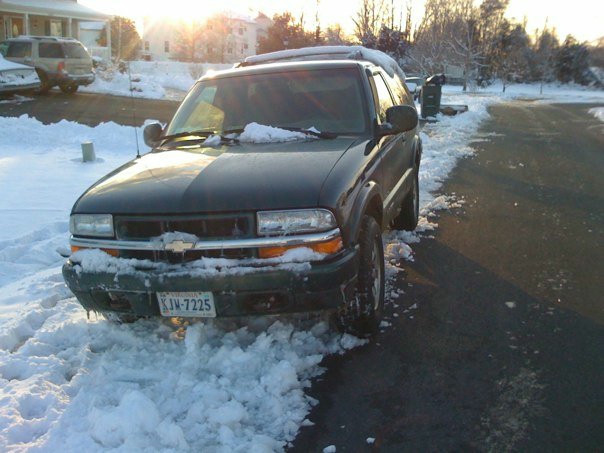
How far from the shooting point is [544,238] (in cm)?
626

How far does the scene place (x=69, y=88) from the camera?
2228cm

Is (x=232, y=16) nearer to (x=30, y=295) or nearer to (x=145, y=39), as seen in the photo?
(x=145, y=39)

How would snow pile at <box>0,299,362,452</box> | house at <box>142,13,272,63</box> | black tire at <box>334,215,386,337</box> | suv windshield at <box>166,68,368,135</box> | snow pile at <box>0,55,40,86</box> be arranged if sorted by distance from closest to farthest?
snow pile at <box>0,299,362,452</box> < black tire at <box>334,215,386,337</box> < suv windshield at <box>166,68,368,135</box> < snow pile at <box>0,55,40,86</box> < house at <box>142,13,272,63</box>

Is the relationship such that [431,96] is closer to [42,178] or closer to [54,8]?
[42,178]

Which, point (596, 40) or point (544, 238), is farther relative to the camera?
point (596, 40)

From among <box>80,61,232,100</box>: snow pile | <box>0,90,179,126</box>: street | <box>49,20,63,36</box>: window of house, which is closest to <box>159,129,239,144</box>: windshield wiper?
<box>0,90,179,126</box>: street

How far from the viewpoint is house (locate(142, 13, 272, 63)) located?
Answer: 52812 millimetres

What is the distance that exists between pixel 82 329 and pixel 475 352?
8.66 feet

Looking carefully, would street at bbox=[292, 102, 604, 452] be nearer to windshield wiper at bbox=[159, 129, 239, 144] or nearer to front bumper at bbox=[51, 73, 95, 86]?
windshield wiper at bbox=[159, 129, 239, 144]

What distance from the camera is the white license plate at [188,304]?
3361mm

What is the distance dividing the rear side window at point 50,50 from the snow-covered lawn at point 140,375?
18.1 meters

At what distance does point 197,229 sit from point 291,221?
1.80 ft

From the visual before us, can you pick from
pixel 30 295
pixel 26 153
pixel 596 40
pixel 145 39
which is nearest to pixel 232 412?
pixel 30 295

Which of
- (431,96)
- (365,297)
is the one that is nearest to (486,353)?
(365,297)
